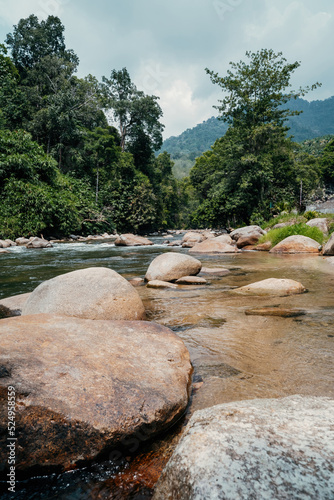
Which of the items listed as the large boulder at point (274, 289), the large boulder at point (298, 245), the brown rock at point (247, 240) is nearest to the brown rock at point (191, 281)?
the large boulder at point (274, 289)

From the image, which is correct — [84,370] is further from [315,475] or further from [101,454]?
[315,475]

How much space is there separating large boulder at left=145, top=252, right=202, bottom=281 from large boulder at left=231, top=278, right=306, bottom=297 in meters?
1.48

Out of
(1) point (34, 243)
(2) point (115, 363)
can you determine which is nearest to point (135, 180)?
(1) point (34, 243)

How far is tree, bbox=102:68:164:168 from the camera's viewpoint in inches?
1307

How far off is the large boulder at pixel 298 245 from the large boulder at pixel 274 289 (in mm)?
6453

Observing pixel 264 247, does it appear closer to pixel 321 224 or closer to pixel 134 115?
pixel 321 224

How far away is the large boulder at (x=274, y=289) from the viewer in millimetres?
4480

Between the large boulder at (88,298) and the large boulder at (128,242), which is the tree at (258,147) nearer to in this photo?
the large boulder at (128,242)

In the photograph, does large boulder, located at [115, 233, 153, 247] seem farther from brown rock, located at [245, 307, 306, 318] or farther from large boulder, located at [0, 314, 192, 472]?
large boulder, located at [0, 314, 192, 472]

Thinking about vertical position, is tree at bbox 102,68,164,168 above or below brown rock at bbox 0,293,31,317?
above

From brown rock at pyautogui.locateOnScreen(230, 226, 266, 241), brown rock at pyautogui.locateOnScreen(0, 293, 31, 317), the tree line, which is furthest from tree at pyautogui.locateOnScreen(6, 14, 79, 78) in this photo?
brown rock at pyautogui.locateOnScreen(0, 293, 31, 317)

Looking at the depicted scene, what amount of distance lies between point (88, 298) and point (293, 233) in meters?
11.2

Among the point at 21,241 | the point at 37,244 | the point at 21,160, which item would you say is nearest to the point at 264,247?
the point at 37,244

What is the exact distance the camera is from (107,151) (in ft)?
97.1
